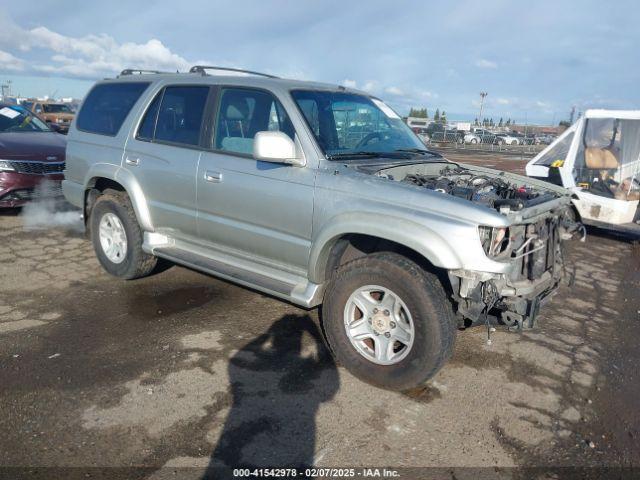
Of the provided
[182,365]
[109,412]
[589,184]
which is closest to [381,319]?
[182,365]

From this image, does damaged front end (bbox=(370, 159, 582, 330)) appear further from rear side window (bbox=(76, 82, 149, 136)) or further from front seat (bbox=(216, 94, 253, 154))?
rear side window (bbox=(76, 82, 149, 136))

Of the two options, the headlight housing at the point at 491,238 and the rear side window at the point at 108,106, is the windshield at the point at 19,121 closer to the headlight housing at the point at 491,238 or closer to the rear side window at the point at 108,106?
the rear side window at the point at 108,106

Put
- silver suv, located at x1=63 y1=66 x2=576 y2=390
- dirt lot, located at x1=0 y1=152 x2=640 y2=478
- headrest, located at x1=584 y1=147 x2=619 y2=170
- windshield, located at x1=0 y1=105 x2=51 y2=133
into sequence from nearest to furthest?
dirt lot, located at x1=0 y1=152 x2=640 y2=478, silver suv, located at x1=63 y1=66 x2=576 y2=390, headrest, located at x1=584 y1=147 x2=619 y2=170, windshield, located at x1=0 y1=105 x2=51 y2=133

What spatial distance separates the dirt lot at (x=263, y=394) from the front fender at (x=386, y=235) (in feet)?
2.69

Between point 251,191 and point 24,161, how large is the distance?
16.8ft

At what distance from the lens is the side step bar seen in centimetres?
380

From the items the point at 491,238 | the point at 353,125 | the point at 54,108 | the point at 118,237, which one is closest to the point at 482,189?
the point at 491,238

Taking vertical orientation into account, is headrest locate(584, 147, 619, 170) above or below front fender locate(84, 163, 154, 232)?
above

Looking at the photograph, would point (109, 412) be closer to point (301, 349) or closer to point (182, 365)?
point (182, 365)

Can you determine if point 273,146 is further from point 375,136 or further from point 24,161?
point 24,161

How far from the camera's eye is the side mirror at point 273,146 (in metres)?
3.55

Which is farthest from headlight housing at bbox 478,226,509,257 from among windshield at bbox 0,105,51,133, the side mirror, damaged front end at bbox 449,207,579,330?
windshield at bbox 0,105,51,133

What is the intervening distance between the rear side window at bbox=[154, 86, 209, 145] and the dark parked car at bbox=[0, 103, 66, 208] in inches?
148

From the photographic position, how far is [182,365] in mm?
3717
